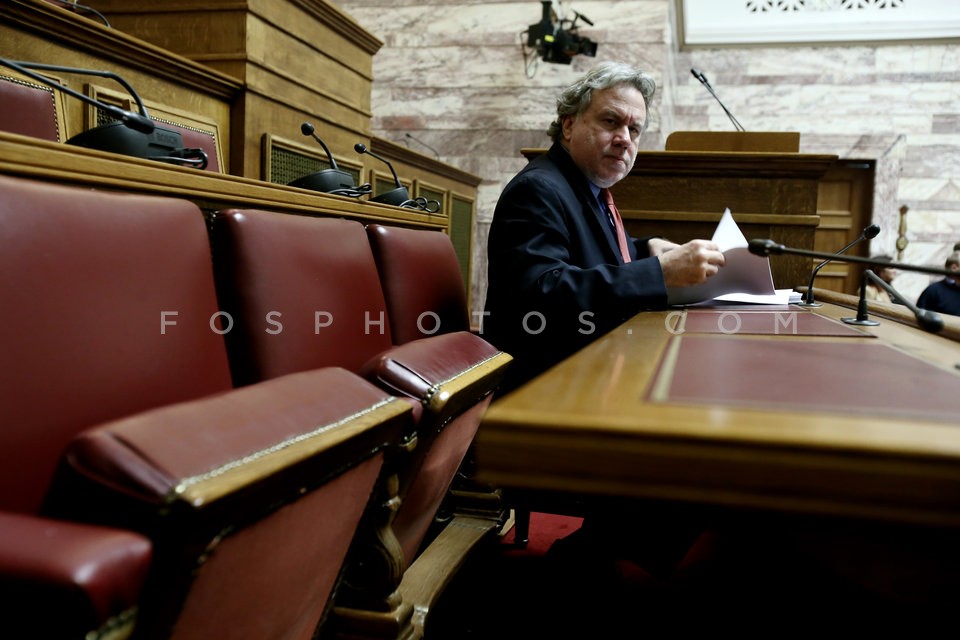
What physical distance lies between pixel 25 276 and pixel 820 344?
2.71 ft

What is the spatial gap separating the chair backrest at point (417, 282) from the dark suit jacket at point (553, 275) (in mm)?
95

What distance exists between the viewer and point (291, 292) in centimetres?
108

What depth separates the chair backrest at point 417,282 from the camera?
1.49 m

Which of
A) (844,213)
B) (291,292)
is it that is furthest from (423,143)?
(291,292)

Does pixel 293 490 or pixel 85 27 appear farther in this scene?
pixel 85 27

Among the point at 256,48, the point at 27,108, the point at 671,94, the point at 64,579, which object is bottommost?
the point at 64,579

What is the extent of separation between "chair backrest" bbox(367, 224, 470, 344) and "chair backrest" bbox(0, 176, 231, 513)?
23.2 inches

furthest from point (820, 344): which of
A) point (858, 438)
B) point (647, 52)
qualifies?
point (647, 52)

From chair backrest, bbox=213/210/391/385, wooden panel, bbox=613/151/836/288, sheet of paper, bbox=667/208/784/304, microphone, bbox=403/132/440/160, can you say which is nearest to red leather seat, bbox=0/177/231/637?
chair backrest, bbox=213/210/391/385

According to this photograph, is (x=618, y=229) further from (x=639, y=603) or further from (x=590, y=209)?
(x=639, y=603)

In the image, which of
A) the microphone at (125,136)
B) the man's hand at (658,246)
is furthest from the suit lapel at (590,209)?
the microphone at (125,136)

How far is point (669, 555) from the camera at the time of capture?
131cm

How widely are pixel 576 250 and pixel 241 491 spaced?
1159 millimetres

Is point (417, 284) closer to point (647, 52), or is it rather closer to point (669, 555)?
point (669, 555)
